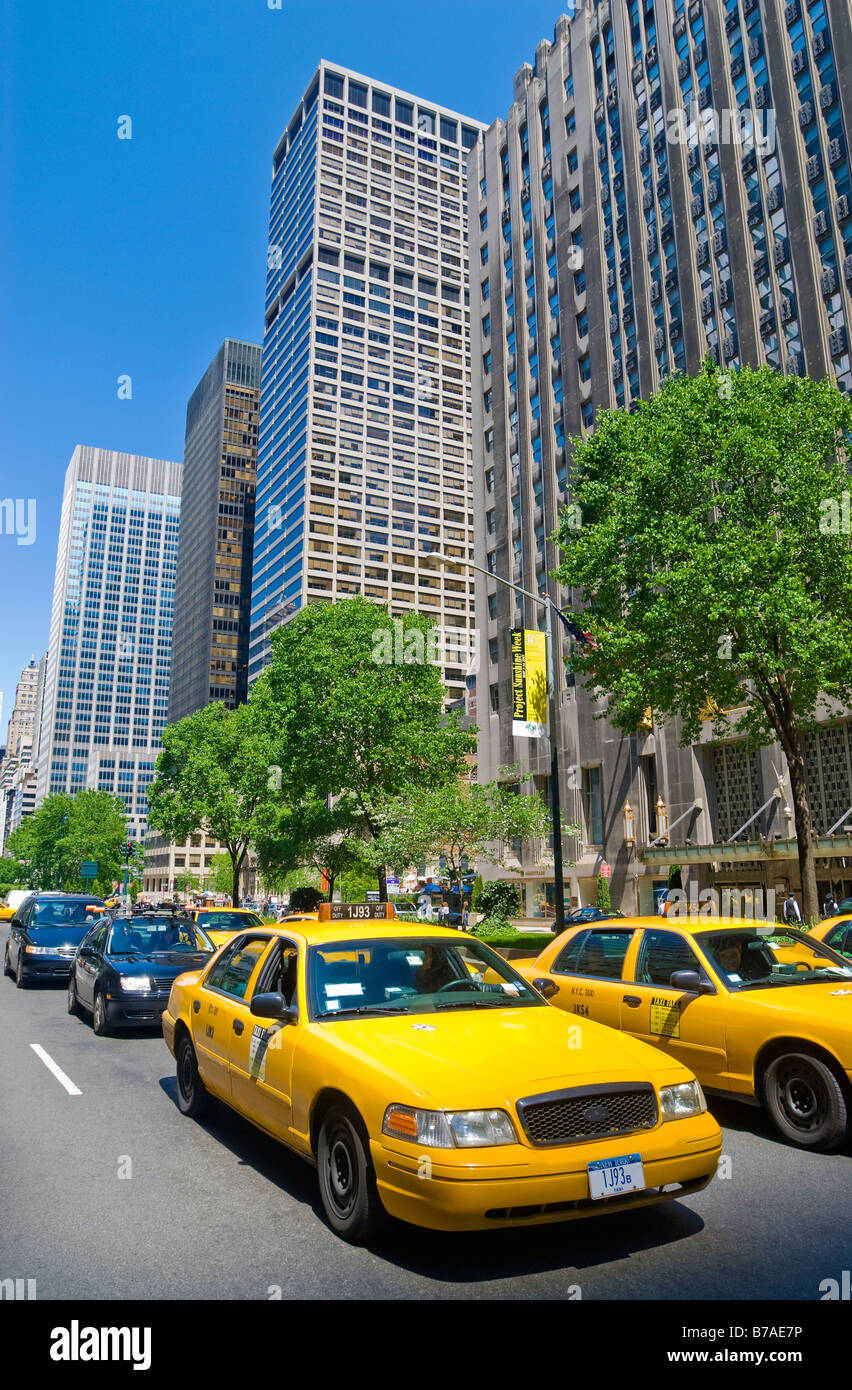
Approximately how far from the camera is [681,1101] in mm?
4625

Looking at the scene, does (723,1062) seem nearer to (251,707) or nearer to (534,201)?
(251,707)

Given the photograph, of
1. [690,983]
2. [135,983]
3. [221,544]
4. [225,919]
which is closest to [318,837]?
[225,919]

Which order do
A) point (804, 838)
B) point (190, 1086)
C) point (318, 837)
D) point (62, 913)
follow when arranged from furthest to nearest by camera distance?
point (318, 837) → point (62, 913) → point (804, 838) → point (190, 1086)

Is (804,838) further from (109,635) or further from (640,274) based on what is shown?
(109,635)

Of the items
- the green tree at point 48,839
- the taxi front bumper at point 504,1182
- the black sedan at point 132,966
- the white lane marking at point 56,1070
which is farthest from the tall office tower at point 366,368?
the taxi front bumper at point 504,1182

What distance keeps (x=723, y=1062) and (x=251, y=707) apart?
154 ft

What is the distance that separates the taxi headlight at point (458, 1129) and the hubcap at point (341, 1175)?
643mm

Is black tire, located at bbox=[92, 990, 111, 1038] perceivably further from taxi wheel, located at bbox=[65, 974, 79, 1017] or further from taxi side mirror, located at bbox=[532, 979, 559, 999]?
taxi side mirror, located at bbox=[532, 979, 559, 999]

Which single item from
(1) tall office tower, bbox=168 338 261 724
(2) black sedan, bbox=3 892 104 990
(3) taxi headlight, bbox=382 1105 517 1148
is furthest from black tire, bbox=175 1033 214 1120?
(1) tall office tower, bbox=168 338 261 724

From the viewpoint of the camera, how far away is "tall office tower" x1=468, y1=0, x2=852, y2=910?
35.6 m

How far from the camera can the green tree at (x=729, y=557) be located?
1748 centimetres

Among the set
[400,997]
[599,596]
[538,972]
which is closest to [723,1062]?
[538,972]

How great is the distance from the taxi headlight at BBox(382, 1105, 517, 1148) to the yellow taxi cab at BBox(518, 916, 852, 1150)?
3.20 metres

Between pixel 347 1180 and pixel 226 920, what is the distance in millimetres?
14145
